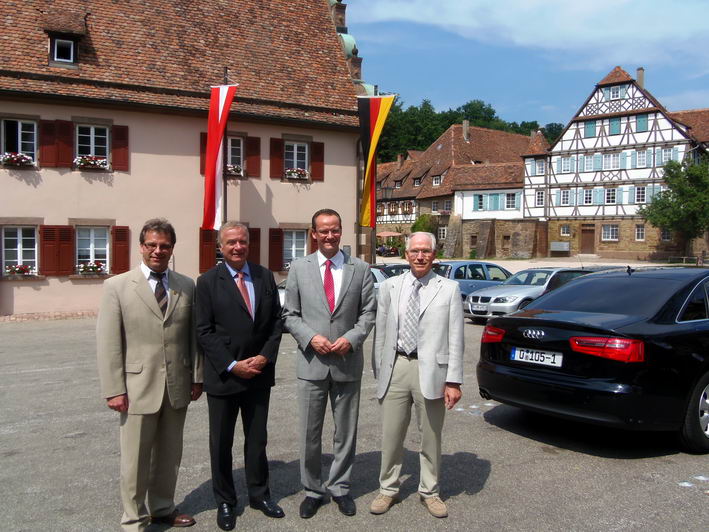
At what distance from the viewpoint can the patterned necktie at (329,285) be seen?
423 centimetres

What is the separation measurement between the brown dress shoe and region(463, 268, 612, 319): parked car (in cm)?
1100

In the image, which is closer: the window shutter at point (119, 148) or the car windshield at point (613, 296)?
the car windshield at point (613, 296)

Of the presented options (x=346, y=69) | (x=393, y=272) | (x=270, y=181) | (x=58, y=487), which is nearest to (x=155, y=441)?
(x=58, y=487)

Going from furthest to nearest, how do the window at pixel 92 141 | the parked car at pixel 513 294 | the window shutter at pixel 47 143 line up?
the window at pixel 92 141
the window shutter at pixel 47 143
the parked car at pixel 513 294

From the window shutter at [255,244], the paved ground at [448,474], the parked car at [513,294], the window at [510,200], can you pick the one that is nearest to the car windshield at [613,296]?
the paved ground at [448,474]

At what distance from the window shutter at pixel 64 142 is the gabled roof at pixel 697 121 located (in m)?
44.4

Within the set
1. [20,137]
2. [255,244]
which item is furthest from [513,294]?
[20,137]

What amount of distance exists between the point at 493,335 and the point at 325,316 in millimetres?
2457

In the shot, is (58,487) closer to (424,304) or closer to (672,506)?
(424,304)

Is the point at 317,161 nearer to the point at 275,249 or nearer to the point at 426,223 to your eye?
the point at 275,249

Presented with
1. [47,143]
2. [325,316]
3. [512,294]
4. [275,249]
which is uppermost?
[47,143]

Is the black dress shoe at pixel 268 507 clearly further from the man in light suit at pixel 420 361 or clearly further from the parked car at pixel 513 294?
the parked car at pixel 513 294

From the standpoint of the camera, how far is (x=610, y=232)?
152 feet

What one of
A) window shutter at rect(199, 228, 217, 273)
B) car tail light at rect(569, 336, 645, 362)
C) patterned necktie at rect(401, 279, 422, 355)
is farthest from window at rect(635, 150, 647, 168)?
patterned necktie at rect(401, 279, 422, 355)
